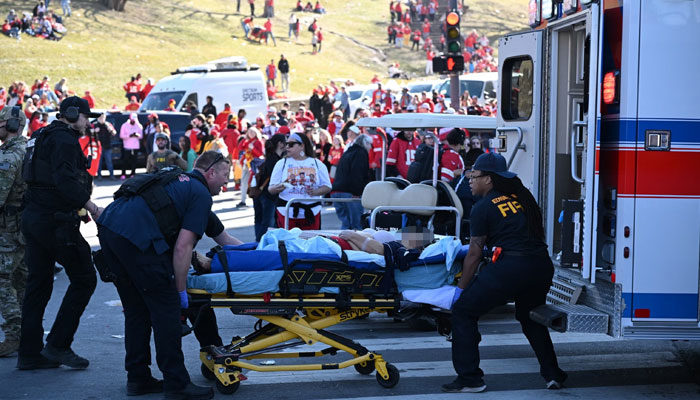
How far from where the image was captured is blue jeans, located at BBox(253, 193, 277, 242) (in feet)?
43.0

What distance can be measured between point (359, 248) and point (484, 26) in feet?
193

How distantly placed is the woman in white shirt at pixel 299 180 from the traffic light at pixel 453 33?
665 centimetres

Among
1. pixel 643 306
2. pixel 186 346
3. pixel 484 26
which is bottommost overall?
pixel 186 346

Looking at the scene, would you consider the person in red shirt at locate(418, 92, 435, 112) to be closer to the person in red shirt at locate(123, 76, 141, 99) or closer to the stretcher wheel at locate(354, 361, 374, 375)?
the person in red shirt at locate(123, 76, 141, 99)

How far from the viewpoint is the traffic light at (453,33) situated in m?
17.8

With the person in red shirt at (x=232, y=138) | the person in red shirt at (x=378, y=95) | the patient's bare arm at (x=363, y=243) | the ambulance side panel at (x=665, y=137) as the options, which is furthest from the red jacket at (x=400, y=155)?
the person in red shirt at (x=378, y=95)

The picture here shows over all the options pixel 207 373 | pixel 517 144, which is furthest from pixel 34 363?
pixel 517 144

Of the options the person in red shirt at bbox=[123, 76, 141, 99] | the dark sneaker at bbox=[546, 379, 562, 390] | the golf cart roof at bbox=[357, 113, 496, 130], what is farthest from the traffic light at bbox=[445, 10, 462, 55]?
the person in red shirt at bbox=[123, 76, 141, 99]

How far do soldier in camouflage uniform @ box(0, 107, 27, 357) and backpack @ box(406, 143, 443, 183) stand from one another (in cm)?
580

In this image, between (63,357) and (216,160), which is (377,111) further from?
(216,160)

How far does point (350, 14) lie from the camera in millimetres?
69000

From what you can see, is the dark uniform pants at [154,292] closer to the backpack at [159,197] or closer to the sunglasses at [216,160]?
the backpack at [159,197]

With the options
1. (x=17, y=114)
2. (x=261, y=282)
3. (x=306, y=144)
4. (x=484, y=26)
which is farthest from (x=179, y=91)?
(x=484, y=26)

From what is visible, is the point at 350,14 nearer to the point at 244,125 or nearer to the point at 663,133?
the point at 244,125
